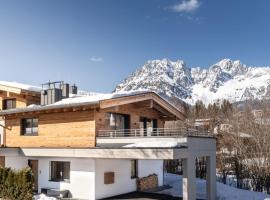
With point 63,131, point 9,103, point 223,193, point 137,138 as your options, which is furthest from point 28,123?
point 223,193

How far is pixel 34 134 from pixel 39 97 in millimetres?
4122

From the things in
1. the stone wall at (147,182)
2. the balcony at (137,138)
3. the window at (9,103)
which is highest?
the window at (9,103)

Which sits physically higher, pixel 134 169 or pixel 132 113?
pixel 132 113

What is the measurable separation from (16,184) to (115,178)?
5.72 metres

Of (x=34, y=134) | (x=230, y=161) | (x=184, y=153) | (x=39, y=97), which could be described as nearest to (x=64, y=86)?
(x=39, y=97)

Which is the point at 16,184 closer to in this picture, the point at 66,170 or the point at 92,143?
the point at 66,170

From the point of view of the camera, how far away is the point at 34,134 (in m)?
22.7

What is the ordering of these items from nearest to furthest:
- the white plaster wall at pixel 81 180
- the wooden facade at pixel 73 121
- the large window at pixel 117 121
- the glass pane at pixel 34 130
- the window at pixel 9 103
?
the white plaster wall at pixel 81 180 → the wooden facade at pixel 73 121 → the large window at pixel 117 121 → the glass pane at pixel 34 130 → the window at pixel 9 103

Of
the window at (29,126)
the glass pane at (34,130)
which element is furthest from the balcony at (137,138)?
the window at (29,126)

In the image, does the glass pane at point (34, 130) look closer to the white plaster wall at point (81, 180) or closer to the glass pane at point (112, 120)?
the white plaster wall at point (81, 180)

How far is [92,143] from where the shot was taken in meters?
20.0

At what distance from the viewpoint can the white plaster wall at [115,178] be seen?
779 inches

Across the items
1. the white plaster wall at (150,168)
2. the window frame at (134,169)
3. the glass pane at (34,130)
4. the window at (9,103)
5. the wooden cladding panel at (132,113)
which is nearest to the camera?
the wooden cladding panel at (132,113)

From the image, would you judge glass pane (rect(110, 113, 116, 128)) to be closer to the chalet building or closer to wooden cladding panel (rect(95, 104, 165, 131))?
the chalet building
